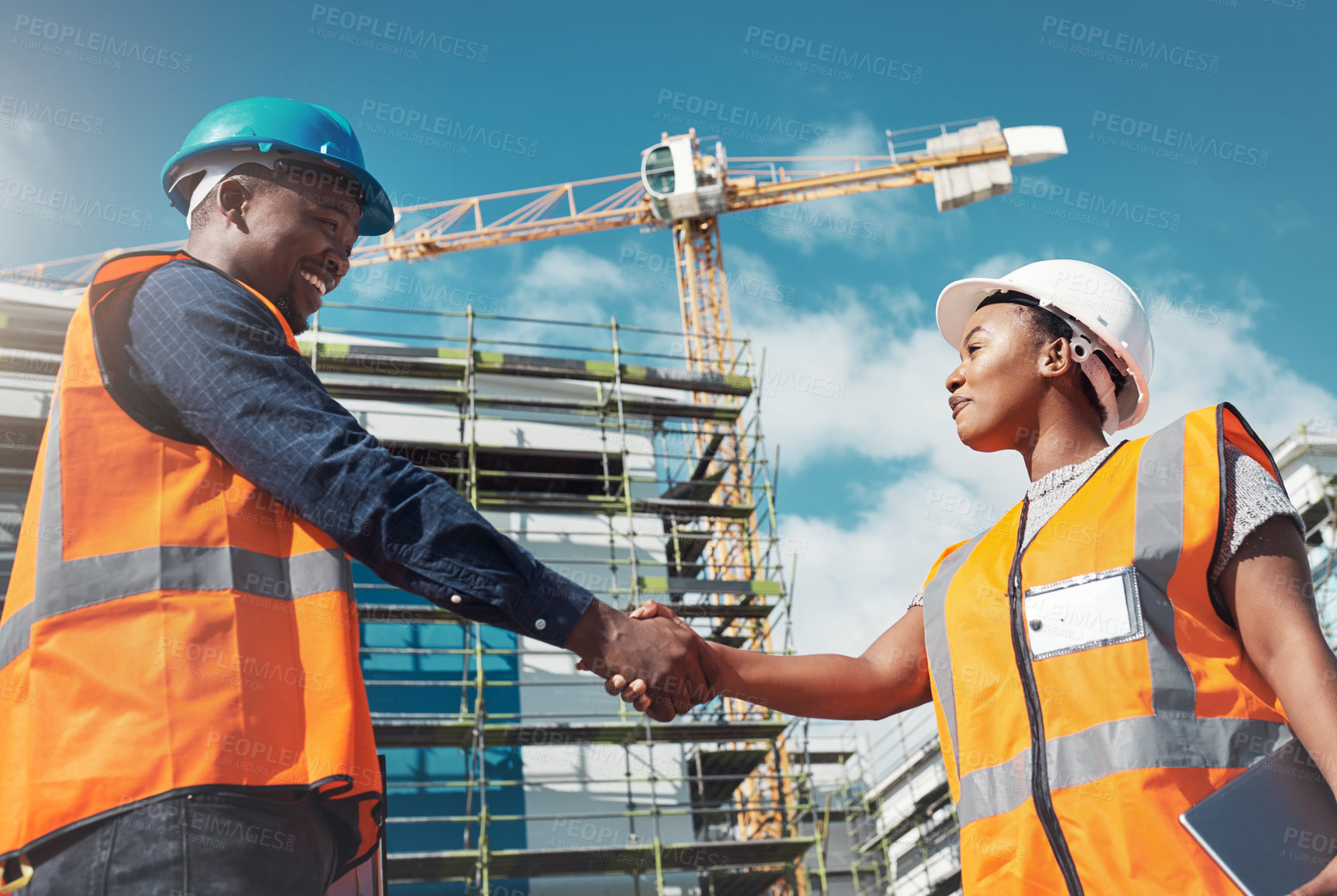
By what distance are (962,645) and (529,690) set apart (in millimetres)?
14116

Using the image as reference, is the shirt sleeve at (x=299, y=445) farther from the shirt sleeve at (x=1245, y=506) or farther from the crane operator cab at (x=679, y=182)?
the crane operator cab at (x=679, y=182)

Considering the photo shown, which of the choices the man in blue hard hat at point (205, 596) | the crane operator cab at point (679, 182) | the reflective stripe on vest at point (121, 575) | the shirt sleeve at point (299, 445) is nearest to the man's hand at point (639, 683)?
the man in blue hard hat at point (205, 596)

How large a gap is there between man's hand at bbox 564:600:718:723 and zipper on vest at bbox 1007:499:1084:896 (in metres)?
0.74

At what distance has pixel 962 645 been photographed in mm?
2170

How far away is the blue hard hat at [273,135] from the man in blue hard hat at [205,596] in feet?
0.87

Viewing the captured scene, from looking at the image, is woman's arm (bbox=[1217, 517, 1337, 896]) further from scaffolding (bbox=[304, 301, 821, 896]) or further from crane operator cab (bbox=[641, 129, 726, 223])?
crane operator cab (bbox=[641, 129, 726, 223])

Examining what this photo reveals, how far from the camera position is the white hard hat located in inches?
96.0

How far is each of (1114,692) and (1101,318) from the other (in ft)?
3.20

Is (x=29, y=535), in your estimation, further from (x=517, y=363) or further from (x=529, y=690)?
(x=517, y=363)

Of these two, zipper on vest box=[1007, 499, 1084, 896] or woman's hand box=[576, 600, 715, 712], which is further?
woman's hand box=[576, 600, 715, 712]

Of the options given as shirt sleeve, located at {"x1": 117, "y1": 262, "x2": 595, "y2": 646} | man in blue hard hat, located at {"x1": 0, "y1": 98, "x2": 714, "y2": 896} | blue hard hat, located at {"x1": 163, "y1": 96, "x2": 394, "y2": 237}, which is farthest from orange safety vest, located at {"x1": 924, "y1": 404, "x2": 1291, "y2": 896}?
blue hard hat, located at {"x1": 163, "y1": 96, "x2": 394, "y2": 237}

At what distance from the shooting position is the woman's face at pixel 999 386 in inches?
95.3

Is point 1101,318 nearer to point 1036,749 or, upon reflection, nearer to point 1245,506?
point 1245,506

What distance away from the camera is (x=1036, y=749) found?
74.7 inches
